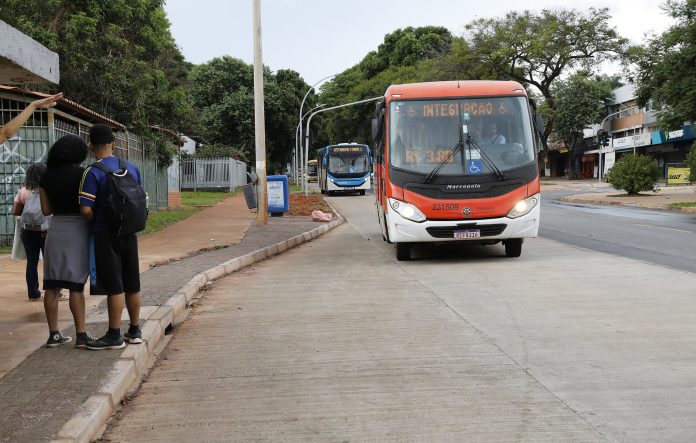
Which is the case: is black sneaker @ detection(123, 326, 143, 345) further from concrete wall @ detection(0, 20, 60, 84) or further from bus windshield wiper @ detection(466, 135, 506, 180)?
bus windshield wiper @ detection(466, 135, 506, 180)

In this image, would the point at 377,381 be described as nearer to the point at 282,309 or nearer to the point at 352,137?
the point at 282,309

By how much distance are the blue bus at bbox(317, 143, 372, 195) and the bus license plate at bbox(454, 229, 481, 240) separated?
32.4 m

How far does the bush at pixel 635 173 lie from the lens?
1281 inches

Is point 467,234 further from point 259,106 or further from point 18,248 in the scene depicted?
point 259,106

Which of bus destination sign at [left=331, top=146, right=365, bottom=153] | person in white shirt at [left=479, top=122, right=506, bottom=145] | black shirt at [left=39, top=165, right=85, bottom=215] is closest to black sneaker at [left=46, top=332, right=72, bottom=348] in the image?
black shirt at [left=39, top=165, right=85, bottom=215]

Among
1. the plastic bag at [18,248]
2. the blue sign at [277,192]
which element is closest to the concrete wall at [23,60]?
the plastic bag at [18,248]

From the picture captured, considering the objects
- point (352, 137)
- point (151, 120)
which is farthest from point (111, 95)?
point (352, 137)

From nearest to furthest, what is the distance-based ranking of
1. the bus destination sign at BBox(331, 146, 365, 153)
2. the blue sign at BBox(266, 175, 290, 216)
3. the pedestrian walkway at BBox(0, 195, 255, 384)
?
the pedestrian walkway at BBox(0, 195, 255, 384) < the blue sign at BBox(266, 175, 290, 216) < the bus destination sign at BBox(331, 146, 365, 153)

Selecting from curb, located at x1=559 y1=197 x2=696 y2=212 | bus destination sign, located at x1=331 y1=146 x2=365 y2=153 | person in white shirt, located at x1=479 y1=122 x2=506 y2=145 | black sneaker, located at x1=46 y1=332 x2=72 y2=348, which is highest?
bus destination sign, located at x1=331 y1=146 x2=365 y2=153

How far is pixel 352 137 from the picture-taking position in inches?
2904

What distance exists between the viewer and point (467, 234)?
11.5m

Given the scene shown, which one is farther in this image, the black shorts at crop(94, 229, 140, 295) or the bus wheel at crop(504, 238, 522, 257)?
the bus wheel at crop(504, 238, 522, 257)

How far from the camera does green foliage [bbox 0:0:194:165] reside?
2038 cm

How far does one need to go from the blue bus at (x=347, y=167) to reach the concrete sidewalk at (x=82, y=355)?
30118mm
